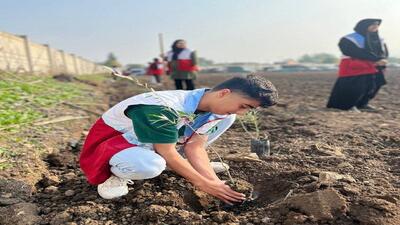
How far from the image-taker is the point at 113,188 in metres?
2.10

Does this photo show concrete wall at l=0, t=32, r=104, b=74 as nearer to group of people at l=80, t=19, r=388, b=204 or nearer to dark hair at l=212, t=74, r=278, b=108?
group of people at l=80, t=19, r=388, b=204

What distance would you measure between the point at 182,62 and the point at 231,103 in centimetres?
573

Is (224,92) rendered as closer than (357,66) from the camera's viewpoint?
Yes

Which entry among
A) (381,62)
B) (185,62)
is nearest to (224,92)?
(381,62)

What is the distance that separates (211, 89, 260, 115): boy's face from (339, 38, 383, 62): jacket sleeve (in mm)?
3991

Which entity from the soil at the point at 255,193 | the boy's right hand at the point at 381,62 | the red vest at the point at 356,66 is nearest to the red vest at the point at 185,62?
the red vest at the point at 356,66

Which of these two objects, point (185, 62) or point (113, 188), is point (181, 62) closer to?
point (185, 62)

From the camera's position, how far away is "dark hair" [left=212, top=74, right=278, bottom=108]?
1902 millimetres

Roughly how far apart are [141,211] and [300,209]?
755 millimetres

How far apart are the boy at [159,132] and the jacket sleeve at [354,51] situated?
151 inches

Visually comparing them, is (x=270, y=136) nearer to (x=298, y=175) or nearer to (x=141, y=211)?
(x=298, y=175)

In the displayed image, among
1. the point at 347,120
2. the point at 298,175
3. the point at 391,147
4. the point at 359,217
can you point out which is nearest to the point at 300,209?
the point at 359,217

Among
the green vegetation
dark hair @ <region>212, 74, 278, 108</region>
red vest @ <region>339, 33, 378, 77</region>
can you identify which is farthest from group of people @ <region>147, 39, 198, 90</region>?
dark hair @ <region>212, 74, 278, 108</region>

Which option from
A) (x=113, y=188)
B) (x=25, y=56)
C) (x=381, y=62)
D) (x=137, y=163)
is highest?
(x=25, y=56)
